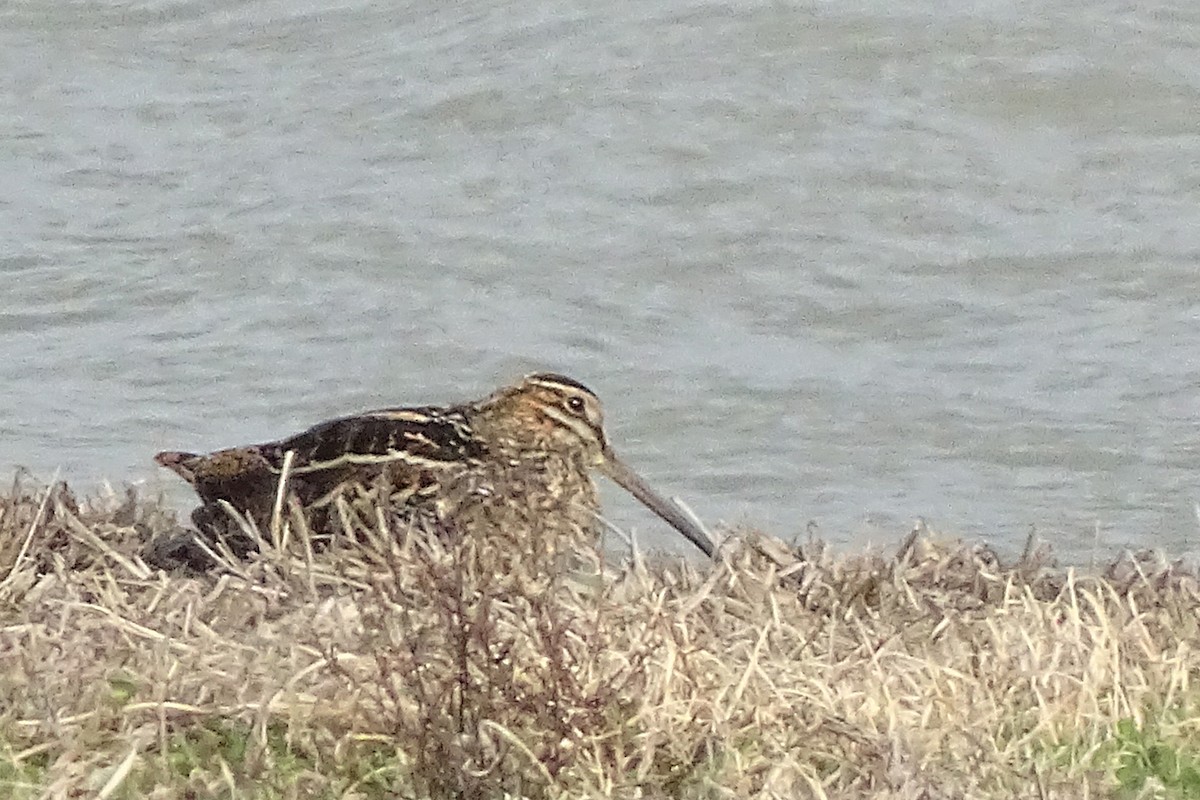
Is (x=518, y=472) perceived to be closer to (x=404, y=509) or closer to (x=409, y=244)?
(x=404, y=509)

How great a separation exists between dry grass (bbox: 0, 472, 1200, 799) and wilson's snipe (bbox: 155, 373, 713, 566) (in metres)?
0.34

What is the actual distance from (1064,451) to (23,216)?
4.10 metres

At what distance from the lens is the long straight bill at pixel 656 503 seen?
238 inches

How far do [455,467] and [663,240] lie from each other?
4.32m

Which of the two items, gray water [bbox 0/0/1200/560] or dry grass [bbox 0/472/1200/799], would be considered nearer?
dry grass [bbox 0/472/1200/799]

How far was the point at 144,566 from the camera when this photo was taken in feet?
17.6

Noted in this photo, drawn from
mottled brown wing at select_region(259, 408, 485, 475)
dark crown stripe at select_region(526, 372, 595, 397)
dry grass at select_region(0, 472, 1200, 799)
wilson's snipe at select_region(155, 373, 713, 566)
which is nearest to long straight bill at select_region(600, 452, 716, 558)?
wilson's snipe at select_region(155, 373, 713, 566)

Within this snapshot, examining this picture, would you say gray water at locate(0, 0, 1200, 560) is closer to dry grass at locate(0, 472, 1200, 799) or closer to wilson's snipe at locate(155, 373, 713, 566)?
wilson's snipe at locate(155, 373, 713, 566)

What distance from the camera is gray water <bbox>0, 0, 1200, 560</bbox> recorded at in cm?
826

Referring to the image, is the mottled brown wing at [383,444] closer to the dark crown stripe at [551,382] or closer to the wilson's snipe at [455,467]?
the wilson's snipe at [455,467]

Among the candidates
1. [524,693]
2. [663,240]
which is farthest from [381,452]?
[663,240]

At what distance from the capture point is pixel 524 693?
4.37 meters

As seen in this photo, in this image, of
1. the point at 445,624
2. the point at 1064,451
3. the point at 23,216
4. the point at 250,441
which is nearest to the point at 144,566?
the point at 445,624

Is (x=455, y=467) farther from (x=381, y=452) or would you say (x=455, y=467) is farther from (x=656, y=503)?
(x=656, y=503)
